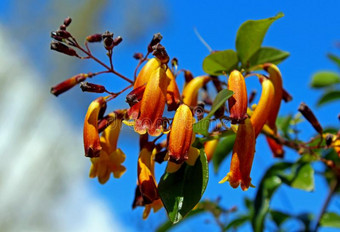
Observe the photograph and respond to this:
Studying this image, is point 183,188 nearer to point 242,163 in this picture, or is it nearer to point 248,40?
point 242,163

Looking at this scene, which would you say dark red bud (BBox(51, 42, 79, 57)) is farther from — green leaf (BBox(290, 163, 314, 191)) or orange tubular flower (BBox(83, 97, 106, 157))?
green leaf (BBox(290, 163, 314, 191))

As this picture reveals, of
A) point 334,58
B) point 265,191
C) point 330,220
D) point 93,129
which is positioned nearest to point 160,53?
point 93,129

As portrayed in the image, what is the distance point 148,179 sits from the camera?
146cm

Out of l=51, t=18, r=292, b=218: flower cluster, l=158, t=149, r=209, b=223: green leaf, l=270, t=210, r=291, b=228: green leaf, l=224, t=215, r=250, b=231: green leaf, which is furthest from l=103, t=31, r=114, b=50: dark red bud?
l=270, t=210, r=291, b=228: green leaf

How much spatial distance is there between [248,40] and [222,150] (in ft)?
2.47

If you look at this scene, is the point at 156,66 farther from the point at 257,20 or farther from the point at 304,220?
the point at 304,220

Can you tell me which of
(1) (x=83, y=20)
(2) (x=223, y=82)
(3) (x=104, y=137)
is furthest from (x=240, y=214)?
(1) (x=83, y=20)

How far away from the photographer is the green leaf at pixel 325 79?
2844mm

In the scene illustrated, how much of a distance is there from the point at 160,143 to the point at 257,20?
568mm

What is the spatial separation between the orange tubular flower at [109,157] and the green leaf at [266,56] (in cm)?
57

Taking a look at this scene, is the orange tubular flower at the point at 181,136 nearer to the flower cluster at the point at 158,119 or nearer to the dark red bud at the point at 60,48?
the flower cluster at the point at 158,119

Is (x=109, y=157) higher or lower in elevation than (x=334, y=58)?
lower

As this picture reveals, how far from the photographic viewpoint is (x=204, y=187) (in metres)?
1.36

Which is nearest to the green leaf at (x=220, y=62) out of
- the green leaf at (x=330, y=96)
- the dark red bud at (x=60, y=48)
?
the dark red bud at (x=60, y=48)
